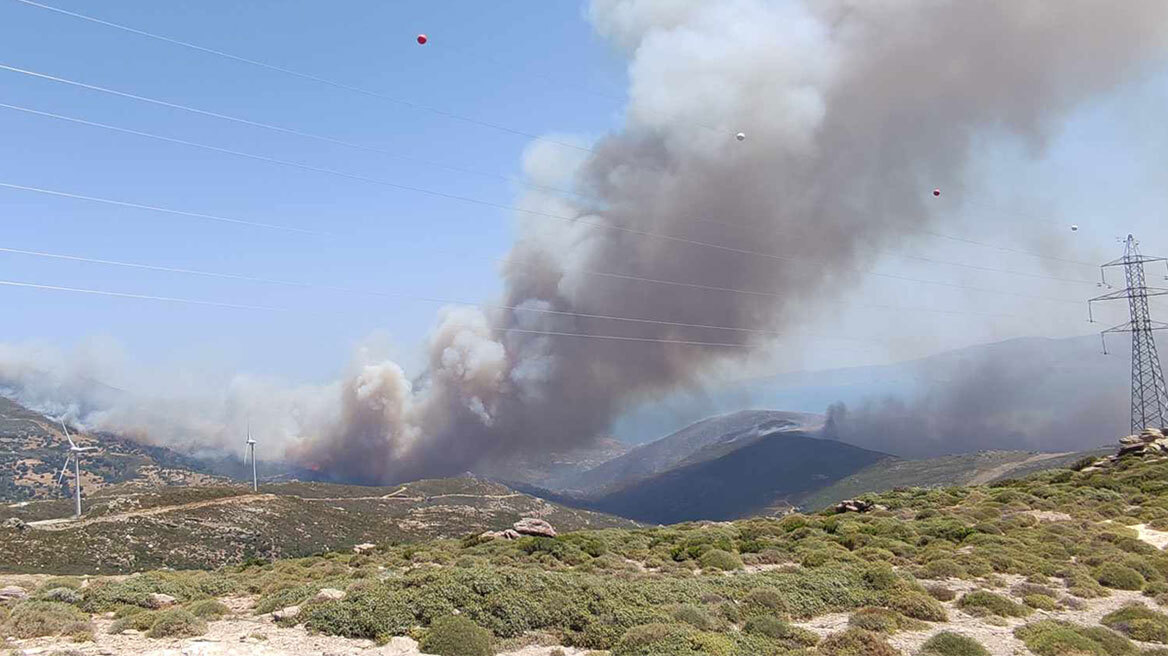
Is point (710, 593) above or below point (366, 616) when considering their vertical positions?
below

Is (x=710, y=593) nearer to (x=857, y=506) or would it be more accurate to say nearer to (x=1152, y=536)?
(x=1152, y=536)

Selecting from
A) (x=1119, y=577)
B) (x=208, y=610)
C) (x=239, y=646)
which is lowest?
(x=1119, y=577)

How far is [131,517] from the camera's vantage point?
296 feet

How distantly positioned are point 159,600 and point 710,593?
19655mm

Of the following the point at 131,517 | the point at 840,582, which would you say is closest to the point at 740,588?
the point at 840,582

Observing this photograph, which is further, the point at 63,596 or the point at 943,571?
the point at 943,571

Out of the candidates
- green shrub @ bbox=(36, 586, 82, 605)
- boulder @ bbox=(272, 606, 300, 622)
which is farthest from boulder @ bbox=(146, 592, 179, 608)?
boulder @ bbox=(272, 606, 300, 622)

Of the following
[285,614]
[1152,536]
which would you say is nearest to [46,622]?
[285,614]

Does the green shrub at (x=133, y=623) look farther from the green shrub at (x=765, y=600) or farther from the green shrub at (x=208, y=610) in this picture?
the green shrub at (x=765, y=600)

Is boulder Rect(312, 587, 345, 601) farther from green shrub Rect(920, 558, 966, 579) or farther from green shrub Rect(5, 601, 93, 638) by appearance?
green shrub Rect(920, 558, 966, 579)

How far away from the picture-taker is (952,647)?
63.9 ft

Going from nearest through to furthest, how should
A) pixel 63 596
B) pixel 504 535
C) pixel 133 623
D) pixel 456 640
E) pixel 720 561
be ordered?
pixel 456 640 → pixel 133 623 → pixel 63 596 → pixel 720 561 → pixel 504 535

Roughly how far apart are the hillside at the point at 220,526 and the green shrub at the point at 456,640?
62.9 m

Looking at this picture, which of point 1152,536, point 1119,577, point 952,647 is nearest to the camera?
point 952,647
